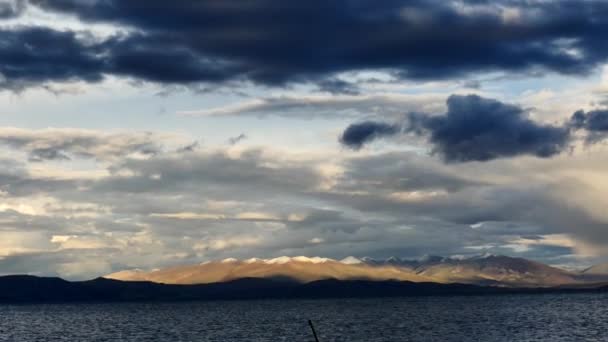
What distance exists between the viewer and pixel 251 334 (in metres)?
167

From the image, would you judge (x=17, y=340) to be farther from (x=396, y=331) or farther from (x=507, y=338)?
(x=507, y=338)

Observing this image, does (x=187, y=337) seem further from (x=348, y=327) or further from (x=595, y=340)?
(x=595, y=340)

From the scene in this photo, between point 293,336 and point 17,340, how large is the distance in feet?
175

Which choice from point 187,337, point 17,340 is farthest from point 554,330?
point 17,340

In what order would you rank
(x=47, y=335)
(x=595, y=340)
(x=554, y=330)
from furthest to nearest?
(x=47, y=335)
(x=554, y=330)
(x=595, y=340)

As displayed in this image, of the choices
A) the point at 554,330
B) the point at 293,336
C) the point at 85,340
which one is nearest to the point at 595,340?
the point at 554,330

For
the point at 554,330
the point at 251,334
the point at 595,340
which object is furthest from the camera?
the point at 251,334

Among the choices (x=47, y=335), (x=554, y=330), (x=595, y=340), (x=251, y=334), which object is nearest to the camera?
(x=595, y=340)

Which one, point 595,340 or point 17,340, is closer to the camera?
point 595,340

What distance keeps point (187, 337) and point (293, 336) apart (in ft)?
66.0

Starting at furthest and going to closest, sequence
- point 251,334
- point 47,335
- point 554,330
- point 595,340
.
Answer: point 47,335 < point 251,334 < point 554,330 < point 595,340

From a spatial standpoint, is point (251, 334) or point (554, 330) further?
point (251, 334)

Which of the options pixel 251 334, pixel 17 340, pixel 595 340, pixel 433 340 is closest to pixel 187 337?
pixel 251 334

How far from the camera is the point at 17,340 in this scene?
6457 inches
